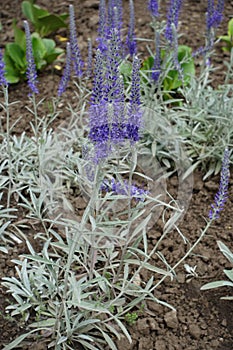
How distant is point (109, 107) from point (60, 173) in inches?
74.6

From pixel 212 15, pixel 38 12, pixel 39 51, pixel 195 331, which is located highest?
pixel 212 15

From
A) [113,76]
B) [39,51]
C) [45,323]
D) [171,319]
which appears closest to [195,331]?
[171,319]

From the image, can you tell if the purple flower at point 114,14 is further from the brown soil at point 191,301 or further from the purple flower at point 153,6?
the brown soil at point 191,301

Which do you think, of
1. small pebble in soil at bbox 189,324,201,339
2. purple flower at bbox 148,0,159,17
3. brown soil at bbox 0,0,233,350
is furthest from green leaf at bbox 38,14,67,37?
small pebble in soil at bbox 189,324,201,339

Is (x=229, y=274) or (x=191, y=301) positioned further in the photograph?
(x=191, y=301)

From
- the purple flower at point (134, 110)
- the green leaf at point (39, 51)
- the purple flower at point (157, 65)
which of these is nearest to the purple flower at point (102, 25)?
the purple flower at point (157, 65)

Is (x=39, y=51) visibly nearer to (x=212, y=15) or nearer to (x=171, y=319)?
(x=212, y=15)

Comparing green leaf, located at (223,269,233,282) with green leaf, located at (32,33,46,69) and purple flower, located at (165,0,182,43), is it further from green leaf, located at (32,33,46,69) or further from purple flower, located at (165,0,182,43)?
green leaf, located at (32,33,46,69)

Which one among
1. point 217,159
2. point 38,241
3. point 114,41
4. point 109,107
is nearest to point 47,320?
point 38,241

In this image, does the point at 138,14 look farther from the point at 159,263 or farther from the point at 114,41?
the point at 114,41

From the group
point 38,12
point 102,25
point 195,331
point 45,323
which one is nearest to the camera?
point 45,323

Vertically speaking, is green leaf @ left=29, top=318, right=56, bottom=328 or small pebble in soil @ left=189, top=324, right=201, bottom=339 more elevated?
green leaf @ left=29, top=318, right=56, bottom=328

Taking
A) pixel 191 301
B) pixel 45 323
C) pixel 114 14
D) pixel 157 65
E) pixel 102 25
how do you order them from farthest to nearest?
pixel 157 65 → pixel 114 14 → pixel 102 25 → pixel 191 301 → pixel 45 323

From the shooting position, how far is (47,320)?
10.7 feet
